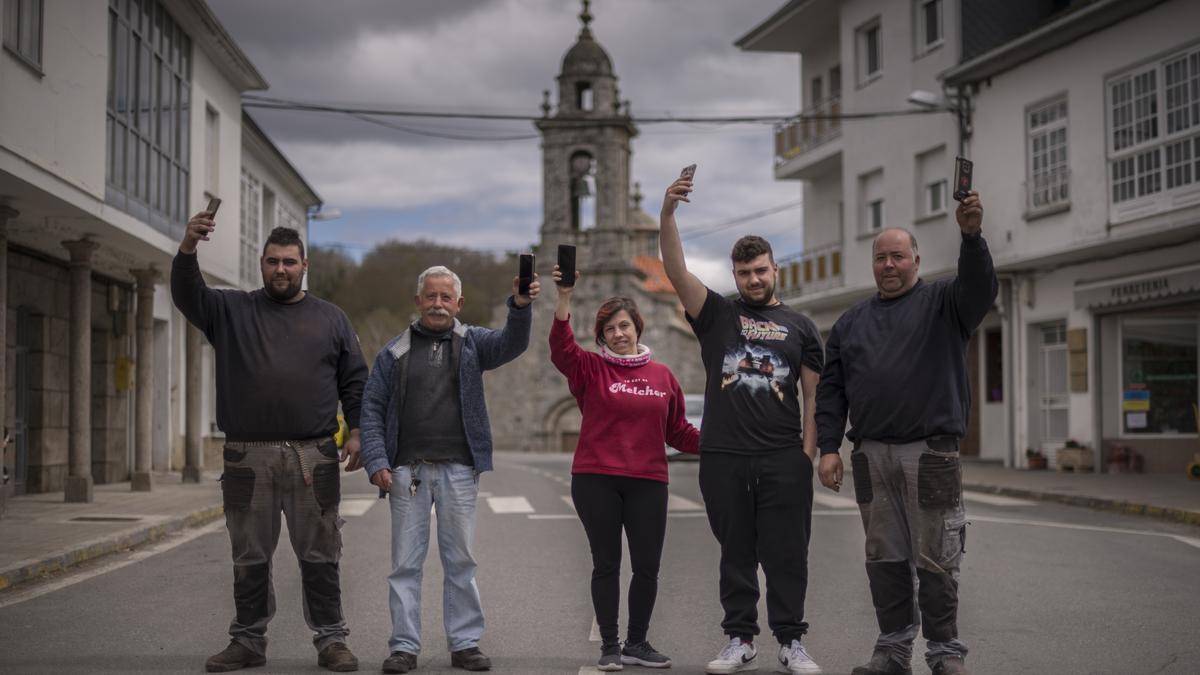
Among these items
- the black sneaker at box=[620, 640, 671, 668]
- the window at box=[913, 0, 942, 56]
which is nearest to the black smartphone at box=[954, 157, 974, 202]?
the black sneaker at box=[620, 640, 671, 668]

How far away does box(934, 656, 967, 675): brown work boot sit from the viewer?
5645 millimetres

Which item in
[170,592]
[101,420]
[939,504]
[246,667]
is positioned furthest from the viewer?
[101,420]

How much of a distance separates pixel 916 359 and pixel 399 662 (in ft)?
9.08

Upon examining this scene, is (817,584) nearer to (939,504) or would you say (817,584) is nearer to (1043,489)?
(939,504)

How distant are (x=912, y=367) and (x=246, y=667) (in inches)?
135

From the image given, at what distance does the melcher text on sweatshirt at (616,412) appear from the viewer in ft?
20.5

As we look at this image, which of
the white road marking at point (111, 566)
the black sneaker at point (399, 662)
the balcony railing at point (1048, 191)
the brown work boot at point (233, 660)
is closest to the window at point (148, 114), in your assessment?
the white road marking at point (111, 566)

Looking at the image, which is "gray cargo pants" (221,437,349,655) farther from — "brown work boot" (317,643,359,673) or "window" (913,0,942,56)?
"window" (913,0,942,56)

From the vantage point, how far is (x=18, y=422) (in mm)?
17234

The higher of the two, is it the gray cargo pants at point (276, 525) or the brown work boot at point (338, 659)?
the gray cargo pants at point (276, 525)

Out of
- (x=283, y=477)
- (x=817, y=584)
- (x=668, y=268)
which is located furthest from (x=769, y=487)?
(x=817, y=584)

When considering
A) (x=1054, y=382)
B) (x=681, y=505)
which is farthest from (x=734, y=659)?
(x=1054, y=382)

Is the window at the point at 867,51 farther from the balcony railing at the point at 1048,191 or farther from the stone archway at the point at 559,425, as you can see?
the stone archway at the point at 559,425

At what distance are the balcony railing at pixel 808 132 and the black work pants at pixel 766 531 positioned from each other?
83.8 ft
